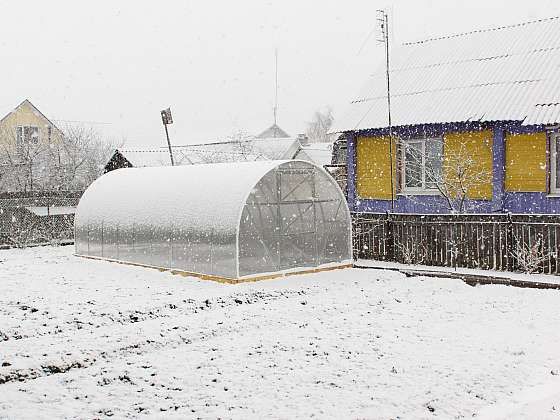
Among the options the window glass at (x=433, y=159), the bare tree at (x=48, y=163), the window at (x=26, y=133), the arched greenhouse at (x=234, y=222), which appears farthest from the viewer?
the window at (x=26, y=133)

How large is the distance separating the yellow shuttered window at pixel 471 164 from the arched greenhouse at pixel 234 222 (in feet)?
12.4

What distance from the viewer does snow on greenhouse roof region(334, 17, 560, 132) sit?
1638cm

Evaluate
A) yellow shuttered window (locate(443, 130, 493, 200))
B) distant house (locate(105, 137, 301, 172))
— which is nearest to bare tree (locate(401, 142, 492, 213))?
yellow shuttered window (locate(443, 130, 493, 200))

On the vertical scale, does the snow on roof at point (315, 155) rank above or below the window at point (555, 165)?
above

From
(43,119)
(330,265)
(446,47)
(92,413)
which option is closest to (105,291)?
(330,265)

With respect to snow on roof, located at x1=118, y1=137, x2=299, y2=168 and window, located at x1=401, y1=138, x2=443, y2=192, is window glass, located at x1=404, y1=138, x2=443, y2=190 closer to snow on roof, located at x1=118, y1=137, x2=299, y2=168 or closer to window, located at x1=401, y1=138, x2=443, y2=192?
window, located at x1=401, y1=138, x2=443, y2=192

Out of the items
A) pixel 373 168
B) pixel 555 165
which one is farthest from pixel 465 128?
pixel 373 168

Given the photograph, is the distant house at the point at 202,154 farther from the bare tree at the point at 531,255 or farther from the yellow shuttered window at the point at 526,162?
the bare tree at the point at 531,255

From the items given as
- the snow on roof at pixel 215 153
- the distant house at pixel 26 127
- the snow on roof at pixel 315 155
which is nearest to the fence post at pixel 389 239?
the snow on roof at pixel 215 153

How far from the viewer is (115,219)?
651 inches

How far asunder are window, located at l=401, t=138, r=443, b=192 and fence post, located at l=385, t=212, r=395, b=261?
3.35 m

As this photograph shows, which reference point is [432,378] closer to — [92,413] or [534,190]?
[92,413]

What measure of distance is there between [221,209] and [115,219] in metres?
4.34

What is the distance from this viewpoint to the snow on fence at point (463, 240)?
40.7 feet
